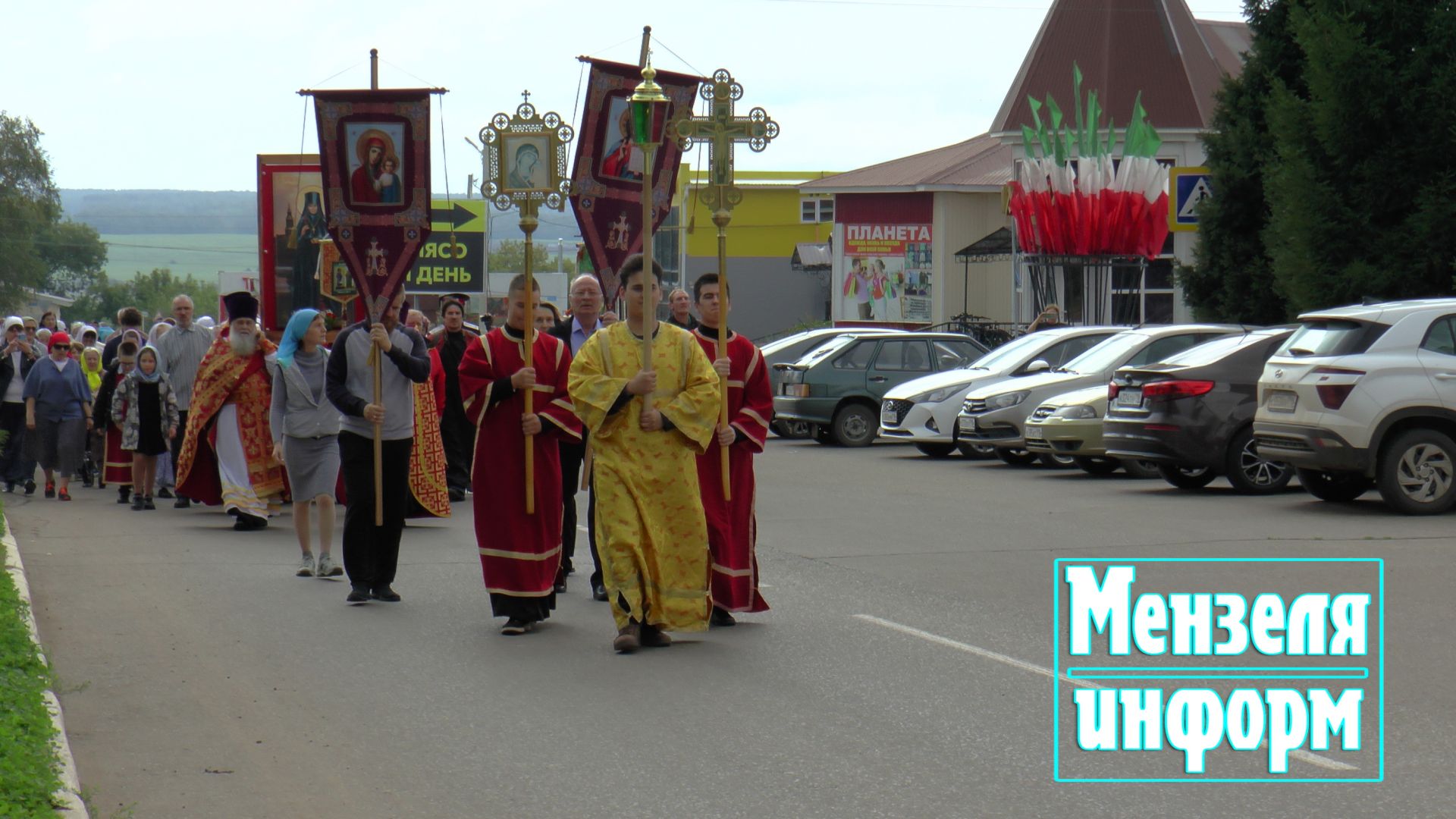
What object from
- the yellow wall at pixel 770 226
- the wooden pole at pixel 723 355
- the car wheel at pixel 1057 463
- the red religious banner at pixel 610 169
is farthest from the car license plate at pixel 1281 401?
the yellow wall at pixel 770 226

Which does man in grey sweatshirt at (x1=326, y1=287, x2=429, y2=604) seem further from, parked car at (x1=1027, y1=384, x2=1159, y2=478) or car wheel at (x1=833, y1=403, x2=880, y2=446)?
car wheel at (x1=833, y1=403, x2=880, y2=446)

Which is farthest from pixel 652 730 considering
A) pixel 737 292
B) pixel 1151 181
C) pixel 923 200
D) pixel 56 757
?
pixel 737 292

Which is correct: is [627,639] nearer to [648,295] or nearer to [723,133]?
[648,295]

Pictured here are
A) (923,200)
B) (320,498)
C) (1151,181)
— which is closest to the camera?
(320,498)

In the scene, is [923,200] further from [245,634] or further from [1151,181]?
[245,634]

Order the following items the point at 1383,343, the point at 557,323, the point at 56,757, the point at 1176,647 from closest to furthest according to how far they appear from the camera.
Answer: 1. the point at 56,757
2. the point at 1176,647
3. the point at 557,323
4. the point at 1383,343

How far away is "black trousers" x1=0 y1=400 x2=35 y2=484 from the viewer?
1941 cm

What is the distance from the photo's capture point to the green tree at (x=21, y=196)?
88.1 meters

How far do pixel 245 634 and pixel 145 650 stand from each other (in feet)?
1.86

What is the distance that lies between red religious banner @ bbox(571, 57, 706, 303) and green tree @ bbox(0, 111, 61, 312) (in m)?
77.2

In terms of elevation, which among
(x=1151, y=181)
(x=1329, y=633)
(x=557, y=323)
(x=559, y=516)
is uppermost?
(x=1151, y=181)

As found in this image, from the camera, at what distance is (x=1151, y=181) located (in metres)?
36.8

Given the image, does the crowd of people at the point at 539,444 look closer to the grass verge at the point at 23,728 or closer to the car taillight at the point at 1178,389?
the grass verge at the point at 23,728

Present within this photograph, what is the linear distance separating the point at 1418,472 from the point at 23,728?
37.5ft
